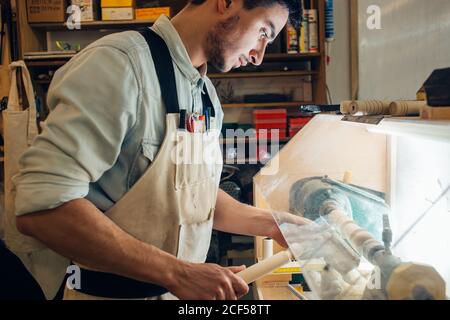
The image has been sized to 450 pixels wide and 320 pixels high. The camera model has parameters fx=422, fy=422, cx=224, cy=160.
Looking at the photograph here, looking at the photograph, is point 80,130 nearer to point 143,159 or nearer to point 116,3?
point 143,159

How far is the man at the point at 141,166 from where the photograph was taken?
2.86ft

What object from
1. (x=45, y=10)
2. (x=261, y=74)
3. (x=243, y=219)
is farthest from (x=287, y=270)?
(x=45, y=10)

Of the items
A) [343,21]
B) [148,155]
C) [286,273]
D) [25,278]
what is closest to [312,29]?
[343,21]

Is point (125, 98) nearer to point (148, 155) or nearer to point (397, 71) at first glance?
point (148, 155)

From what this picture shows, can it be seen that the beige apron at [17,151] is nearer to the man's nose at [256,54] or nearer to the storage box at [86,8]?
the storage box at [86,8]

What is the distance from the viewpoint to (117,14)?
3.04m

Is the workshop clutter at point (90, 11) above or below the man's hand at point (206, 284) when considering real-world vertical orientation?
above

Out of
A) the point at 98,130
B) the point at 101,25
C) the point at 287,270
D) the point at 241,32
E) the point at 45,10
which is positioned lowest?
the point at 287,270

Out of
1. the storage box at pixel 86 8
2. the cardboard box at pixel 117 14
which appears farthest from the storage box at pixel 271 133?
the storage box at pixel 86 8

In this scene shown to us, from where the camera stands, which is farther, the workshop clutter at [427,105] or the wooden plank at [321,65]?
the wooden plank at [321,65]

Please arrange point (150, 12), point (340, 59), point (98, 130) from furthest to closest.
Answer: point (340, 59)
point (150, 12)
point (98, 130)

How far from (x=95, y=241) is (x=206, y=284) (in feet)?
0.82

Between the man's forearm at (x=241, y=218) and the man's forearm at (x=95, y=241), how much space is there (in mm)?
511

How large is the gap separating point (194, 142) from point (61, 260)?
1.85 feet
